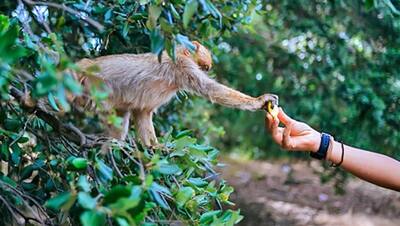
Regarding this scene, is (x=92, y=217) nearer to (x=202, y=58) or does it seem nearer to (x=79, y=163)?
(x=79, y=163)

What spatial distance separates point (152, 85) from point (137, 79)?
2.2 inches

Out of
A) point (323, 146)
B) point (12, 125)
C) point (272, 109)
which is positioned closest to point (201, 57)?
point (272, 109)

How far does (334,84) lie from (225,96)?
2073mm

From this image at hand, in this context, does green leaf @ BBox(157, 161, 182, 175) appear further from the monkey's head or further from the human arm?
the monkey's head

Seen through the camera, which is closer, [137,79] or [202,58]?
[137,79]

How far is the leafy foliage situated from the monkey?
0.44 feet

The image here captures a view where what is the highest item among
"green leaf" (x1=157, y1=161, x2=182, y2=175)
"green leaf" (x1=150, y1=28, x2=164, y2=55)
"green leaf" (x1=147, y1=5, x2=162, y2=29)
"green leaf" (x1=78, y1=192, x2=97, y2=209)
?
"green leaf" (x1=147, y1=5, x2=162, y2=29)

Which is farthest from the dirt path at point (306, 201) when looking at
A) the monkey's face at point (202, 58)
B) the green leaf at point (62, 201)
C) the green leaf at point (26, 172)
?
the green leaf at point (62, 201)

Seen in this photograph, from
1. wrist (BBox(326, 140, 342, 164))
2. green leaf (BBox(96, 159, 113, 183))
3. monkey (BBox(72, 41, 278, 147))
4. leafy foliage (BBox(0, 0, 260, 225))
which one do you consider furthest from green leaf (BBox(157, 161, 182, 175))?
wrist (BBox(326, 140, 342, 164))

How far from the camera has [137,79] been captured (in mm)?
2182

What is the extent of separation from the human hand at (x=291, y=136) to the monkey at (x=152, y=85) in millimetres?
66

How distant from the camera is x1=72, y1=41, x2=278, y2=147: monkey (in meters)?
2.13

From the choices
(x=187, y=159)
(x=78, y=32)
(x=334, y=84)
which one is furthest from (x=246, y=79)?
(x=187, y=159)

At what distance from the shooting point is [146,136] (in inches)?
88.4
